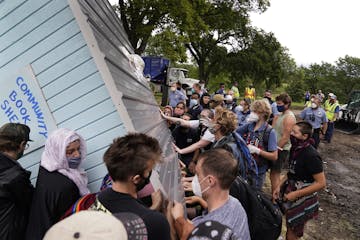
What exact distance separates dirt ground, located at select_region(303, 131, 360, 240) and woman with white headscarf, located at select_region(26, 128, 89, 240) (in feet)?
13.5

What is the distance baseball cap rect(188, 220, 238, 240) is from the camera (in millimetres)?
1420

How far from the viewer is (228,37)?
3141cm

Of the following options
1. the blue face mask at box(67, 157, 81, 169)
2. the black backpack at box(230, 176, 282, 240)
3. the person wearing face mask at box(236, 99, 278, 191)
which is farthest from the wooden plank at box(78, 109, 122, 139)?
the person wearing face mask at box(236, 99, 278, 191)

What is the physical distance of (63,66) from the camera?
2.36 meters

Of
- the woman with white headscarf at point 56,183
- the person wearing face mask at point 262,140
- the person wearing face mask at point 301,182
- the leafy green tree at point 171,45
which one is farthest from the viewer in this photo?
the leafy green tree at point 171,45

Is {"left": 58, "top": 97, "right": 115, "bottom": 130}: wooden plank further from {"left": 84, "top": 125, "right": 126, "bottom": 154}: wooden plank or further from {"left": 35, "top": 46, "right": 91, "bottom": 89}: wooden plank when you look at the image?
{"left": 35, "top": 46, "right": 91, "bottom": 89}: wooden plank

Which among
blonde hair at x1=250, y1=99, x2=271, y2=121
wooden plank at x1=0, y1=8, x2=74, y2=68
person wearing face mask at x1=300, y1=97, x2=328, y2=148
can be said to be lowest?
person wearing face mask at x1=300, y1=97, x2=328, y2=148

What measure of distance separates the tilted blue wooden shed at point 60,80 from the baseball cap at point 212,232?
0.65 metres

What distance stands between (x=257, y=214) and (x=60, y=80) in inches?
79.7

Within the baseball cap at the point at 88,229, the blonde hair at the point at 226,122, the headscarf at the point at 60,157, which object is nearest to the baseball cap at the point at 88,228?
the baseball cap at the point at 88,229

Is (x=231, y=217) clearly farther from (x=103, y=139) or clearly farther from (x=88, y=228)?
(x=103, y=139)

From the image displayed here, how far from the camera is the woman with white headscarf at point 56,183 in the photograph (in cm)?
194

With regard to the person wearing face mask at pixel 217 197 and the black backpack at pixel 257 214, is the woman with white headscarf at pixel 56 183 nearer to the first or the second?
the person wearing face mask at pixel 217 197

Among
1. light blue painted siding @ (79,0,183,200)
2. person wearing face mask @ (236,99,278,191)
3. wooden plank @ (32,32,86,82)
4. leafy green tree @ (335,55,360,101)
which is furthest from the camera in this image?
leafy green tree @ (335,55,360,101)
